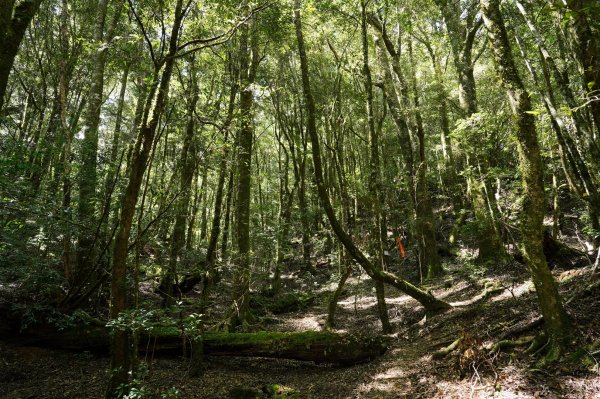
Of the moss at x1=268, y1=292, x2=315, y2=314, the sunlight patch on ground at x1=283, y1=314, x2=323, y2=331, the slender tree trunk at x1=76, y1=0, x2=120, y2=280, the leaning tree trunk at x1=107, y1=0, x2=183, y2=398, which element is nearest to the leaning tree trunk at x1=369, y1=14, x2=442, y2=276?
the sunlight patch on ground at x1=283, y1=314, x2=323, y2=331

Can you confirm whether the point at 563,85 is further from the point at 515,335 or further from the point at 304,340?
the point at 304,340

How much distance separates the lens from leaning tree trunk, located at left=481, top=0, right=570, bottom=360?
4605 mm

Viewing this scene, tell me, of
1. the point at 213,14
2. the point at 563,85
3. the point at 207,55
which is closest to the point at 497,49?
the point at 563,85

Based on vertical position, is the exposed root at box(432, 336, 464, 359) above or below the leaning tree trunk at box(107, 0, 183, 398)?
below

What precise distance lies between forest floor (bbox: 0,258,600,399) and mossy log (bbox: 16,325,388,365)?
0.22 metres

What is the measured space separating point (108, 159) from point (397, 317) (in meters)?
9.18

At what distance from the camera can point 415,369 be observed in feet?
20.0

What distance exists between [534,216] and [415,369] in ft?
10.9

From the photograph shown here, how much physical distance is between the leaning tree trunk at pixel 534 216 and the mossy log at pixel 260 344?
3.55m

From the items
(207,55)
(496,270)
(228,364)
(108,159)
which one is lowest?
(228,364)

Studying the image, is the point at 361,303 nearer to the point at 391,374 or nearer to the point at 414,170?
the point at 414,170

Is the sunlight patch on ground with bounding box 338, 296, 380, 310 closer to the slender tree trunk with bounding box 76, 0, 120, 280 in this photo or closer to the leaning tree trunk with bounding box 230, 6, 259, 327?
the leaning tree trunk with bounding box 230, 6, 259, 327

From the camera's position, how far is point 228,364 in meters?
7.73

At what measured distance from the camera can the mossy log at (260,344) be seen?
7152 millimetres
